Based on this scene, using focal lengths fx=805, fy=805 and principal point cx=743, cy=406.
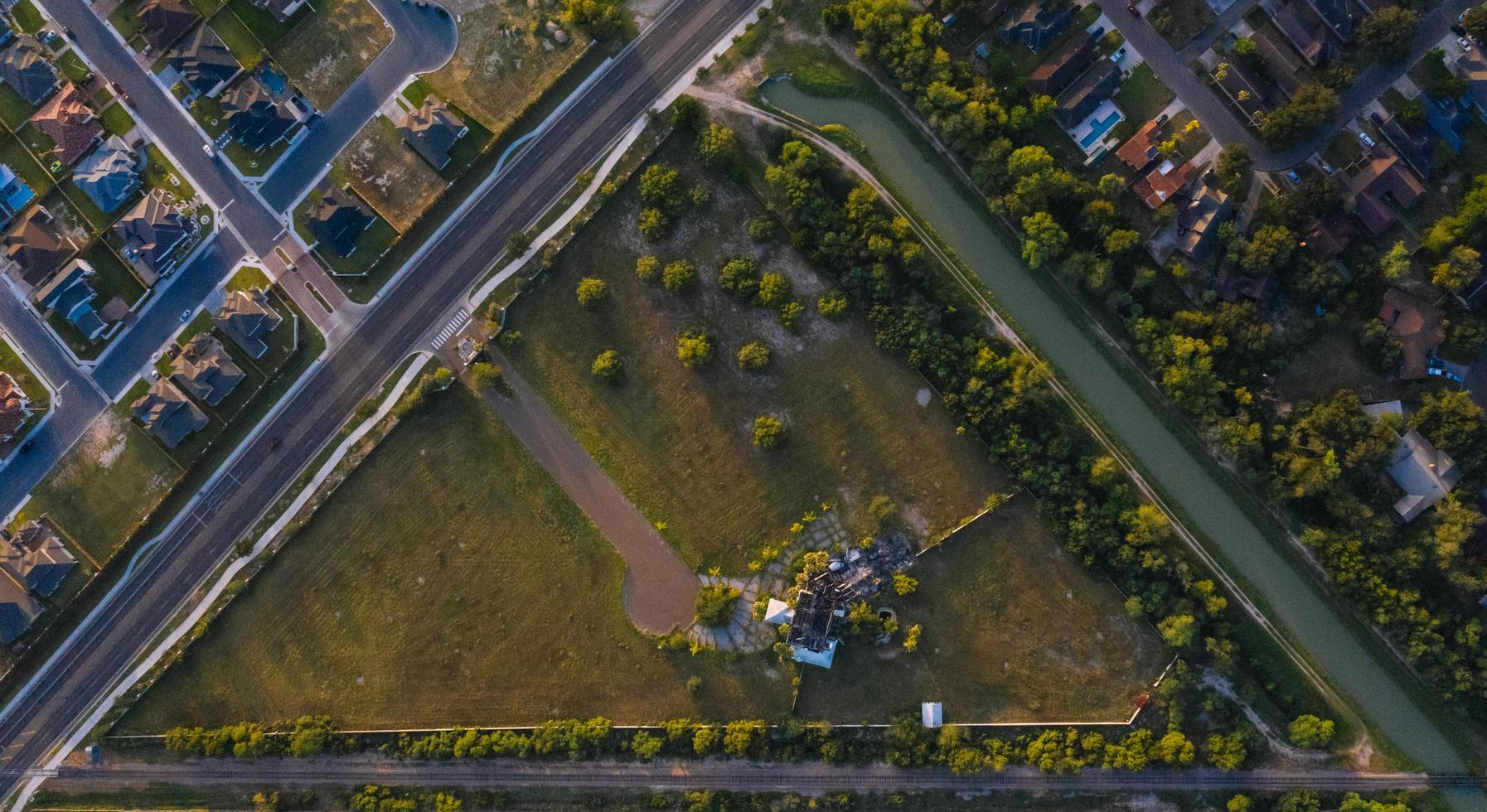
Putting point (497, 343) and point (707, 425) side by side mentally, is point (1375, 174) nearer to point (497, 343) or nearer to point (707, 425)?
point (707, 425)

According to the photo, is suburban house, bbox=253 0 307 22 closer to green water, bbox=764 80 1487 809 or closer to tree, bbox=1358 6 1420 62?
green water, bbox=764 80 1487 809

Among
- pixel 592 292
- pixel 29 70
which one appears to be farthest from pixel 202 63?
pixel 592 292

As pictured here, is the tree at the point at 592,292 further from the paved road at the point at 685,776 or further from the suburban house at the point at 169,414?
the paved road at the point at 685,776

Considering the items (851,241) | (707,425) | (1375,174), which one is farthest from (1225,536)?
(707,425)

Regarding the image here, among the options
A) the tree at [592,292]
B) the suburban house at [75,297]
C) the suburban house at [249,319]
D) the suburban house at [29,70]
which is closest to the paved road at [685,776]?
the suburban house at [249,319]

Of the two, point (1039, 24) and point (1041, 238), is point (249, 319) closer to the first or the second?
point (1041, 238)

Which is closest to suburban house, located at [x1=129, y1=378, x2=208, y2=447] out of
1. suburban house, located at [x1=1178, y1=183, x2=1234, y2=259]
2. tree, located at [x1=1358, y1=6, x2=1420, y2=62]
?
suburban house, located at [x1=1178, y1=183, x2=1234, y2=259]
